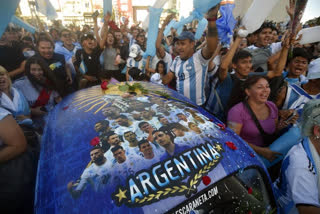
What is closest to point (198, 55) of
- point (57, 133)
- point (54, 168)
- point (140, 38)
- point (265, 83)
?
point (265, 83)

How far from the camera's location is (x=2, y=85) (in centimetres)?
212

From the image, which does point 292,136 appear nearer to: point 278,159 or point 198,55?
point 278,159

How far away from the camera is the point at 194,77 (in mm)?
2836

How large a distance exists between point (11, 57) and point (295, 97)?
5.20 metres

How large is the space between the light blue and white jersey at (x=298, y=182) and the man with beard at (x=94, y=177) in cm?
141

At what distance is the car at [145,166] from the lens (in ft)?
3.37

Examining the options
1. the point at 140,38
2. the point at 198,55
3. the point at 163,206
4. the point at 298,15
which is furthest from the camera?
the point at 140,38

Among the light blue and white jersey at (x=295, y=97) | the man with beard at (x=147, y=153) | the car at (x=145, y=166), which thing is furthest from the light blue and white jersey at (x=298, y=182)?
the light blue and white jersey at (x=295, y=97)

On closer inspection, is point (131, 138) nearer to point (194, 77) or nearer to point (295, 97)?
point (194, 77)

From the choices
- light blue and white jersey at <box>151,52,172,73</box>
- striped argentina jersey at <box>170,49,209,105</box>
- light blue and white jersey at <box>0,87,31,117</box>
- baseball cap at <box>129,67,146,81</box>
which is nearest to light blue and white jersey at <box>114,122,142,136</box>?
light blue and white jersey at <box>0,87,31,117</box>

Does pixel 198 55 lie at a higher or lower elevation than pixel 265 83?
higher

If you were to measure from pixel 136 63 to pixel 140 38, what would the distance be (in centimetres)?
159

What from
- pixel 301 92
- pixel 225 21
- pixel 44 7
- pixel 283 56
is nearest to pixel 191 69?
pixel 225 21

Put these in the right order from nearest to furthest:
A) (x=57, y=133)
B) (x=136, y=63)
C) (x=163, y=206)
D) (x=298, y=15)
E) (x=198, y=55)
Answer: (x=163, y=206)
(x=57, y=133)
(x=298, y=15)
(x=198, y=55)
(x=136, y=63)
